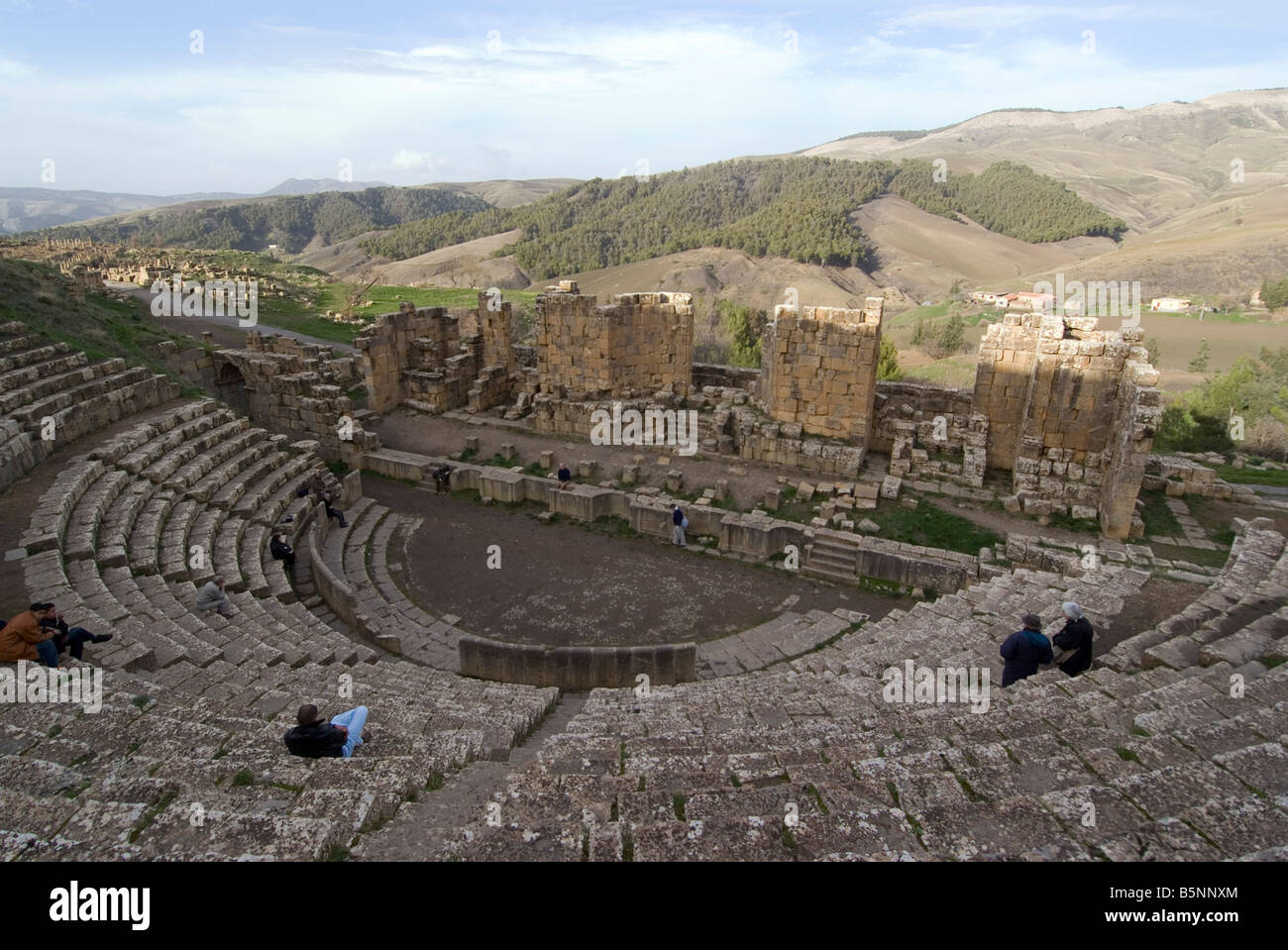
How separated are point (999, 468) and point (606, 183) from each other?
388ft

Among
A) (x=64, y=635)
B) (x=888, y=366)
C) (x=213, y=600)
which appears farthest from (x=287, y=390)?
(x=888, y=366)

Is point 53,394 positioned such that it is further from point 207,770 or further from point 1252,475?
point 1252,475

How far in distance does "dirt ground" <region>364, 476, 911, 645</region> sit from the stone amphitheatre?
0.63 feet

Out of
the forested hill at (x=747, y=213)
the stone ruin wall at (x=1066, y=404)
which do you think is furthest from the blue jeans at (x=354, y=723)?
the forested hill at (x=747, y=213)

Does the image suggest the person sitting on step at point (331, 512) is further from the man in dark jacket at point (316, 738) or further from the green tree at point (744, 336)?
the green tree at point (744, 336)

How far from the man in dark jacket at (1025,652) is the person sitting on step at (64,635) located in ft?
35.8

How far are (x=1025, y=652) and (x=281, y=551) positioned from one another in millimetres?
13130

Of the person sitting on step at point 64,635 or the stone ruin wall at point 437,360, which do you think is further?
the stone ruin wall at point 437,360

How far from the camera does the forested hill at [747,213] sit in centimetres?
8825

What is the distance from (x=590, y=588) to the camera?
14.6 m

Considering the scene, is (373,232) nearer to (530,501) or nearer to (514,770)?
(530,501)

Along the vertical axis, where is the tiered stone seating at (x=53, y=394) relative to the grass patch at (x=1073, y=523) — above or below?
above

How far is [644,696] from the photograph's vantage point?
9180mm

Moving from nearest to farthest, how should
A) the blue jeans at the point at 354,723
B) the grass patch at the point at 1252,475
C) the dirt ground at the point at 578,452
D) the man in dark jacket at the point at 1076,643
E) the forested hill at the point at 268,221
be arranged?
the blue jeans at the point at 354,723 < the man in dark jacket at the point at 1076,643 < the dirt ground at the point at 578,452 < the grass patch at the point at 1252,475 < the forested hill at the point at 268,221
